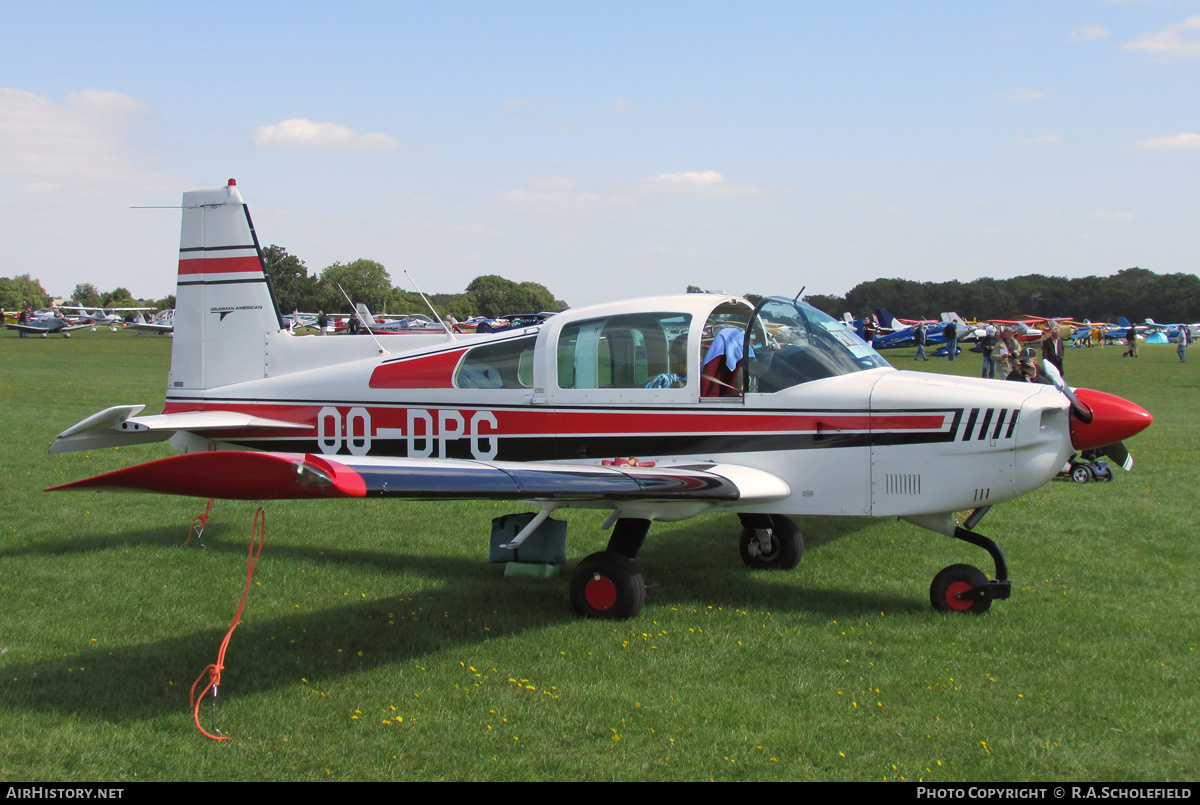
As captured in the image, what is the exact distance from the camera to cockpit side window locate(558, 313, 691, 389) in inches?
265

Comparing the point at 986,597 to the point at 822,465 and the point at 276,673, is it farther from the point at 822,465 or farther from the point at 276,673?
the point at 276,673

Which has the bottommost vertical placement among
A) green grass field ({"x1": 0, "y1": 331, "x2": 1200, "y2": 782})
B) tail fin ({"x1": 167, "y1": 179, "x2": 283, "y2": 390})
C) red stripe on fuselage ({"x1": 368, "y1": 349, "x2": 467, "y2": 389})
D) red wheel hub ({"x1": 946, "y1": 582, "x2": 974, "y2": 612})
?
green grass field ({"x1": 0, "y1": 331, "x2": 1200, "y2": 782})

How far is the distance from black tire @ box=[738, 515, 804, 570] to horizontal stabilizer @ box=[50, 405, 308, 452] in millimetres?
3930

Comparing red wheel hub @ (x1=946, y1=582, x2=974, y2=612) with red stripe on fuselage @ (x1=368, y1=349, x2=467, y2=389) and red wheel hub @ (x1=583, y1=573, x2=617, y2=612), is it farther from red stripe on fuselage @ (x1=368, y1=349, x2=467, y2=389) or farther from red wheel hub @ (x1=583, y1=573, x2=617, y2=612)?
red stripe on fuselage @ (x1=368, y1=349, x2=467, y2=389)

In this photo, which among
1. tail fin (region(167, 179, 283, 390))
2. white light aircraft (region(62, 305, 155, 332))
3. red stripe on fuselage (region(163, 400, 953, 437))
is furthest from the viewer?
white light aircraft (region(62, 305, 155, 332))

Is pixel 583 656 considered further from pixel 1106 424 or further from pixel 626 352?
pixel 1106 424

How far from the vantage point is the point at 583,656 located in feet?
18.3

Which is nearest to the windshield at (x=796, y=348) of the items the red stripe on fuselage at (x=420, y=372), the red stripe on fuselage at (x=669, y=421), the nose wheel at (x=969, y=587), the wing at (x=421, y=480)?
the red stripe on fuselage at (x=669, y=421)

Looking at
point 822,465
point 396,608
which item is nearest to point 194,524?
point 396,608

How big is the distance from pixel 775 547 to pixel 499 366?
2.81 meters

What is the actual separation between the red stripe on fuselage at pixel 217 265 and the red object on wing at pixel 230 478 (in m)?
4.76

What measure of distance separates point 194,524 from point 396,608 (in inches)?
115

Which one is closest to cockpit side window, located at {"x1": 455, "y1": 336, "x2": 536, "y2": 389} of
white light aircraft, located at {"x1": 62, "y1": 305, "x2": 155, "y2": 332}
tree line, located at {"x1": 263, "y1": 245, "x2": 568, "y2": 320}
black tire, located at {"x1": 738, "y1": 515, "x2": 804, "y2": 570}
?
black tire, located at {"x1": 738, "y1": 515, "x2": 804, "y2": 570}

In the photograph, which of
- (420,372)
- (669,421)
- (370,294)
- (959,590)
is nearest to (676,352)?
(669,421)
